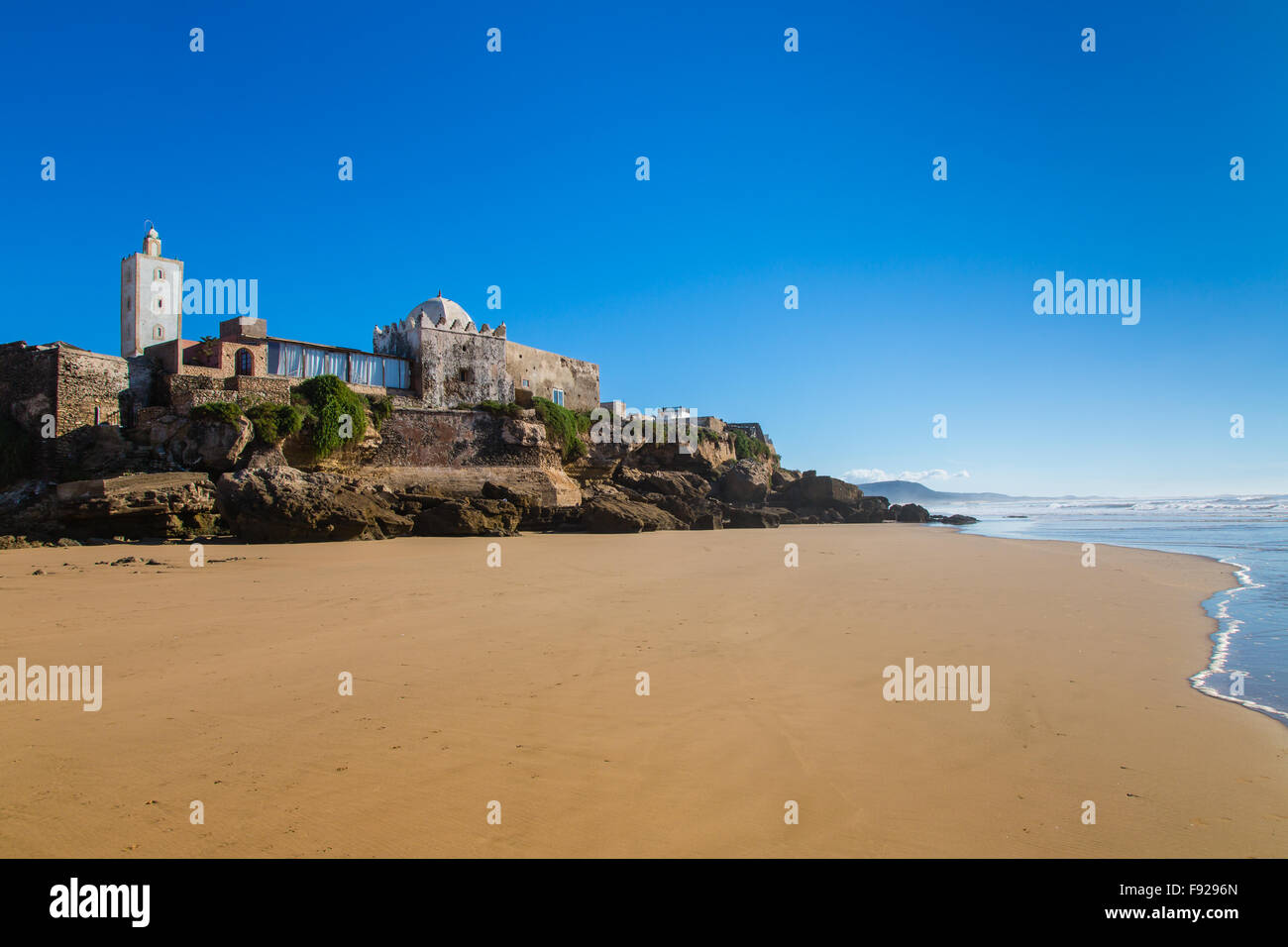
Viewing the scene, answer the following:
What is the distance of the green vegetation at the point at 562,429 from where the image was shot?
3078cm

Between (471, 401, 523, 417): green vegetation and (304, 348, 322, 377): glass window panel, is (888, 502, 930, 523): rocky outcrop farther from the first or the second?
(304, 348, 322, 377): glass window panel

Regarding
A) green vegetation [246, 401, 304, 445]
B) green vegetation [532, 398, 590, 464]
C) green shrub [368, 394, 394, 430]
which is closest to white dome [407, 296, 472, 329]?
green vegetation [532, 398, 590, 464]

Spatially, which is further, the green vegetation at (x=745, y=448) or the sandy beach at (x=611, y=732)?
the green vegetation at (x=745, y=448)

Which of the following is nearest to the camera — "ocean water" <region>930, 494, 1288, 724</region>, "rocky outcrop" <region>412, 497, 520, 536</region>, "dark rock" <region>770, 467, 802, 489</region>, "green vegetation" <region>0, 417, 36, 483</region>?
"ocean water" <region>930, 494, 1288, 724</region>

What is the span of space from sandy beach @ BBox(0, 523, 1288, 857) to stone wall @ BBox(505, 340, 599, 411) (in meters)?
28.8

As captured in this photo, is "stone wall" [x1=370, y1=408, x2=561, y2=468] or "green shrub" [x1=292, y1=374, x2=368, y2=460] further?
"stone wall" [x1=370, y1=408, x2=561, y2=468]

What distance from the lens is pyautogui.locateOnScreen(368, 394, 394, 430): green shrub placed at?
26.2 meters

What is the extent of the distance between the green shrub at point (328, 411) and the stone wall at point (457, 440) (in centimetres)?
126

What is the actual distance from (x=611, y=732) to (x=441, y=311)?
125ft

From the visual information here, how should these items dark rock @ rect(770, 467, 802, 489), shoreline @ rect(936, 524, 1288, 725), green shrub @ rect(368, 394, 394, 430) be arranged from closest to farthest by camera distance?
shoreline @ rect(936, 524, 1288, 725), green shrub @ rect(368, 394, 394, 430), dark rock @ rect(770, 467, 802, 489)

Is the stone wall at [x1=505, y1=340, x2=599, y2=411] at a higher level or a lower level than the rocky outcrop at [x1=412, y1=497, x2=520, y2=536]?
higher

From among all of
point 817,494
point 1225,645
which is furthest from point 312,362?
point 1225,645

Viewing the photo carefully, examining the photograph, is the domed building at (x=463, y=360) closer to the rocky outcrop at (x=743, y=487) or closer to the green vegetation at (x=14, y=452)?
the rocky outcrop at (x=743, y=487)

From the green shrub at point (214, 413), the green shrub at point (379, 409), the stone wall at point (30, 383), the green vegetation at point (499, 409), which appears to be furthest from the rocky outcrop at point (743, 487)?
the stone wall at point (30, 383)
